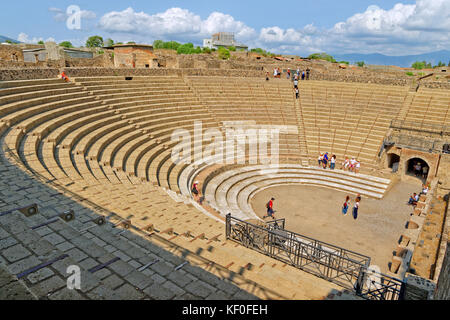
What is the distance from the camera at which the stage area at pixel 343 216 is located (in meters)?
12.0

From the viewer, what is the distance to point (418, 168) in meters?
18.6

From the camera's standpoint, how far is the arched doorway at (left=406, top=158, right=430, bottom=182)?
18359 millimetres

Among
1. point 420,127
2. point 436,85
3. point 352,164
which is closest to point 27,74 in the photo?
point 352,164

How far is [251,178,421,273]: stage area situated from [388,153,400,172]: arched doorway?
1209mm

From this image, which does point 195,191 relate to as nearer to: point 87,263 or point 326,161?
point 87,263

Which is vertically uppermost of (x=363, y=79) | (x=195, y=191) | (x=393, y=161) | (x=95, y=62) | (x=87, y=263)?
(x=95, y=62)

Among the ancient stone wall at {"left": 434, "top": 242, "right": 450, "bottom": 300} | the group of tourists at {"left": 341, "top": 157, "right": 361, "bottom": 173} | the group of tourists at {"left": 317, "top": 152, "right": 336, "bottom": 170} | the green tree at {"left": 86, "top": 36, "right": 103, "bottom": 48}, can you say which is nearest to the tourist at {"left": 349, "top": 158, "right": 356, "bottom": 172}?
the group of tourists at {"left": 341, "top": 157, "right": 361, "bottom": 173}

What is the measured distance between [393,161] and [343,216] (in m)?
8.33

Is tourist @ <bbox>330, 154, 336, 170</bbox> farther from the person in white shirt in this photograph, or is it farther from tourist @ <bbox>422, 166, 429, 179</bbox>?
tourist @ <bbox>422, 166, 429, 179</bbox>

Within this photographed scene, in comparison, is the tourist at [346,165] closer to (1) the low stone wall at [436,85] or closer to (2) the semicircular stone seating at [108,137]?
(2) the semicircular stone seating at [108,137]

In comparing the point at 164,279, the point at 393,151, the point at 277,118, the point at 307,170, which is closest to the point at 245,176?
the point at 307,170

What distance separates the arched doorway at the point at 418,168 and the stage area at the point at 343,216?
0.77 meters

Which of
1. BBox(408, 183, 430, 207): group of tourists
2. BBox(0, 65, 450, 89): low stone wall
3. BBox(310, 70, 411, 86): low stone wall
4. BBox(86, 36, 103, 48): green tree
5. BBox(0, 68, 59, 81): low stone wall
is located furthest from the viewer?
BBox(86, 36, 103, 48): green tree

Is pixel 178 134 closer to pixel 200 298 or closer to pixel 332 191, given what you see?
pixel 332 191
